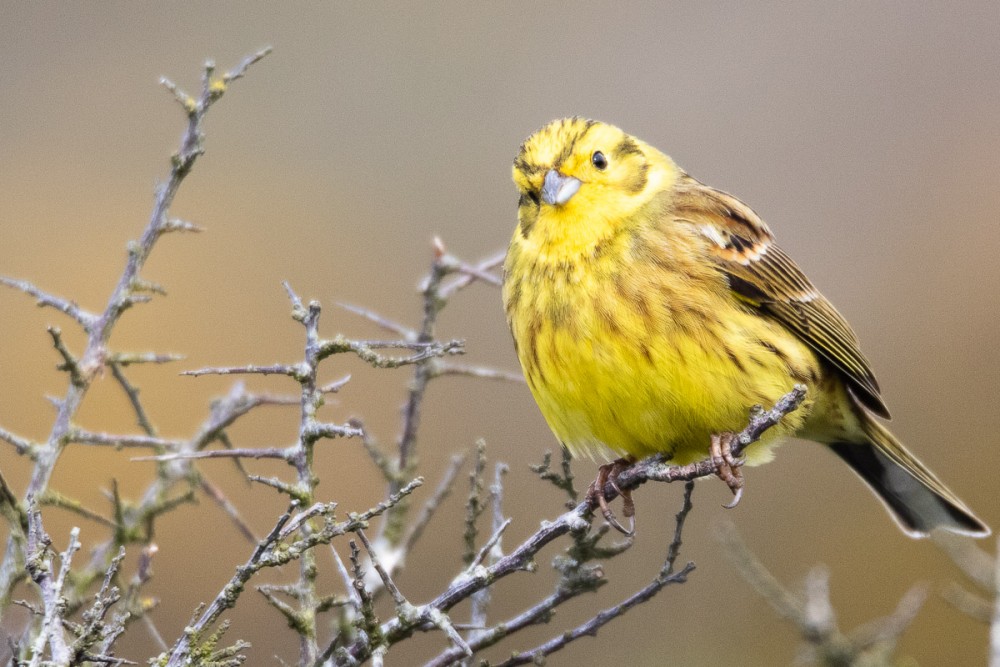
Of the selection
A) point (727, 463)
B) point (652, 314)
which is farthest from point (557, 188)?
point (727, 463)

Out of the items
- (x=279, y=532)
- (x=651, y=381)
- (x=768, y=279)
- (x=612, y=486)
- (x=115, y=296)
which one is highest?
(x=115, y=296)

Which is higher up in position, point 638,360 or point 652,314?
point 652,314

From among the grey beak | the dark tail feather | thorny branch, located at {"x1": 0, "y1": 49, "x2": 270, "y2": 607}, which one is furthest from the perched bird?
thorny branch, located at {"x1": 0, "y1": 49, "x2": 270, "y2": 607}

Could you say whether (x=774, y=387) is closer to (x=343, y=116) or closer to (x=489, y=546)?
(x=489, y=546)

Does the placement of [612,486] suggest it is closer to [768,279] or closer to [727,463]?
[727,463]

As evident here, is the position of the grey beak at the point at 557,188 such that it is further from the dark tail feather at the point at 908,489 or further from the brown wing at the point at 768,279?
the dark tail feather at the point at 908,489

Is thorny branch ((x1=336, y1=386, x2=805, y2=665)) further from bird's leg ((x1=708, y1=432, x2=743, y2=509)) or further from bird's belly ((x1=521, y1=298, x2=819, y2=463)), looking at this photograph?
bird's belly ((x1=521, y1=298, x2=819, y2=463))

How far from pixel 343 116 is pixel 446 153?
→ 2.97 feet

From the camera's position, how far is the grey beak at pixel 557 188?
418 cm

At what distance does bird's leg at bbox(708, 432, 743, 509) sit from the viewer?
3.49 meters

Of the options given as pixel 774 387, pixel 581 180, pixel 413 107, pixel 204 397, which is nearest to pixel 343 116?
pixel 413 107

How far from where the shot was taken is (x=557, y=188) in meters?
4.19

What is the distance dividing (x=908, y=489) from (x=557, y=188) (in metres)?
2.04

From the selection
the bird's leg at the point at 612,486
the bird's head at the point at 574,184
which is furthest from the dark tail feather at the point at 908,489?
the bird's head at the point at 574,184
